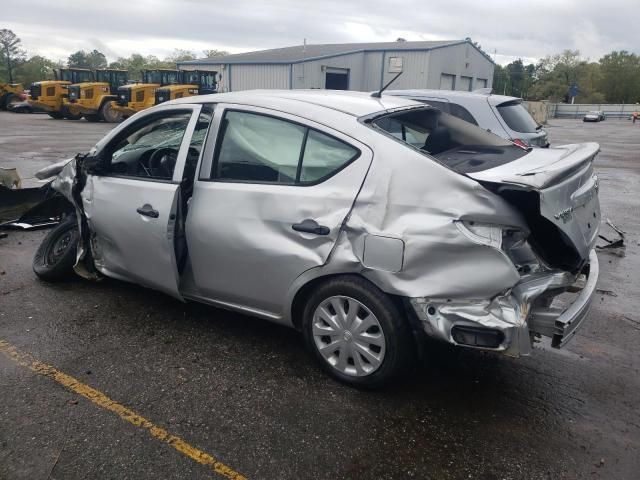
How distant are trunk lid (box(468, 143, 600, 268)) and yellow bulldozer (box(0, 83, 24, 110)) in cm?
3485

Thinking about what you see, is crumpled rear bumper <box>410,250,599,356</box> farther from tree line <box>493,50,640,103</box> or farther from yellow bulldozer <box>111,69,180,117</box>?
tree line <box>493,50,640,103</box>

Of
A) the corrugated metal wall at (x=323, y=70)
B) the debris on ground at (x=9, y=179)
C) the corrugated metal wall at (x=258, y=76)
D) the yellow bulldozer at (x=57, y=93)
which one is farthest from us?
the corrugated metal wall at (x=258, y=76)

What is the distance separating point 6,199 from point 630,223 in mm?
8499

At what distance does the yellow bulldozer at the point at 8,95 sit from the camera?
30.8 metres

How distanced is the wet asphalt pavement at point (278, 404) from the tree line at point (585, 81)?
290ft

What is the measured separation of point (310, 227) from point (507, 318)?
1156 mm

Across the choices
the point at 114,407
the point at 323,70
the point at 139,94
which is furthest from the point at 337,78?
the point at 114,407

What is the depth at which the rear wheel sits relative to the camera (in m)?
23.8

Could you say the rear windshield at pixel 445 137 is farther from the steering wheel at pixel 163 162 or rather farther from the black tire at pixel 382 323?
the steering wheel at pixel 163 162

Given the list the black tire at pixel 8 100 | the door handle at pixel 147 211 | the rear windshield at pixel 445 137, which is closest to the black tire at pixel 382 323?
the rear windshield at pixel 445 137

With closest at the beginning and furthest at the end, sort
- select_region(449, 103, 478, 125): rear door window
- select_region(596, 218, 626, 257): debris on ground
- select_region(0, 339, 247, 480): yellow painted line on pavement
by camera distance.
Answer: select_region(0, 339, 247, 480): yellow painted line on pavement → select_region(596, 218, 626, 257): debris on ground → select_region(449, 103, 478, 125): rear door window

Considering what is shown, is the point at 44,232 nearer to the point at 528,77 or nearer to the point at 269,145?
the point at 269,145

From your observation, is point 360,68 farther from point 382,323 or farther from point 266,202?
point 382,323

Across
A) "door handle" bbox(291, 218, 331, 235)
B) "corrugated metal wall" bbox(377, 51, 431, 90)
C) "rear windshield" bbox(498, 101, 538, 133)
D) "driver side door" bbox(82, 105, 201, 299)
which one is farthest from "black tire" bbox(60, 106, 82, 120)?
"door handle" bbox(291, 218, 331, 235)
